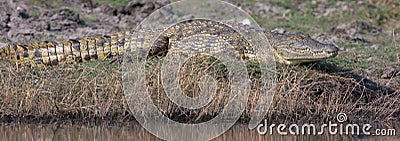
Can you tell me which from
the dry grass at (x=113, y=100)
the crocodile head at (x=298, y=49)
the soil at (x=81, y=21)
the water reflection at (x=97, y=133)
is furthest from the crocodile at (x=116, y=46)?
the water reflection at (x=97, y=133)

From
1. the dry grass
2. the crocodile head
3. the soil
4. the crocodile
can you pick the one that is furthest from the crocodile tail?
the crocodile head

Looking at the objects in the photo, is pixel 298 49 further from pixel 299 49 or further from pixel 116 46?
pixel 116 46

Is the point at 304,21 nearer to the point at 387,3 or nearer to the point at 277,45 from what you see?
the point at 387,3

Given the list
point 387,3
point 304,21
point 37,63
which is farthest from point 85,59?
point 387,3

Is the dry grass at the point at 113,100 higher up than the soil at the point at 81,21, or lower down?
lower down

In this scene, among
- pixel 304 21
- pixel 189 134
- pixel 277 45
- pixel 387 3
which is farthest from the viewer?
pixel 387 3

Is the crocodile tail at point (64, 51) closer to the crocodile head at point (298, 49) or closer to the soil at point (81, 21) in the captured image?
the soil at point (81, 21)

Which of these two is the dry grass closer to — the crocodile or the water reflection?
the water reflection
